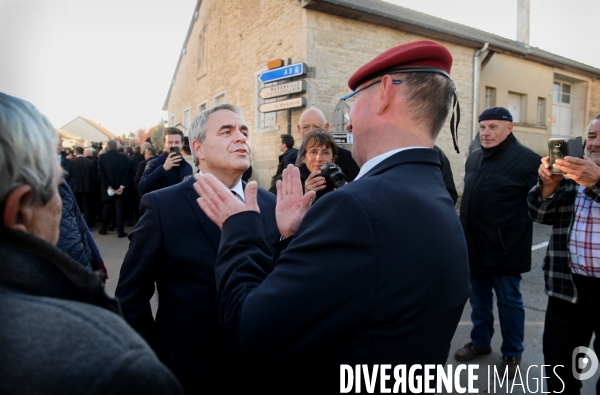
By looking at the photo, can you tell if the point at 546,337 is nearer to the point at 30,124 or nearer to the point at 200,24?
the point at 30,124

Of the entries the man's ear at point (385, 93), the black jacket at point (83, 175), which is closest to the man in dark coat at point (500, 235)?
the man's ear at point (385, 93)

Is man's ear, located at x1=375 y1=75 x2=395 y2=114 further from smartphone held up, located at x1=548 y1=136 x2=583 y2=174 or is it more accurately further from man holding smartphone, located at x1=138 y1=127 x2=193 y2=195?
man holding smartphone, located at x1=138 y1=127 x2=193 y2=195

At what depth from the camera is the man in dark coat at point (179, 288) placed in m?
1.82

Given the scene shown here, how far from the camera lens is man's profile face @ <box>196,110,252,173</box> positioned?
86.6 inches

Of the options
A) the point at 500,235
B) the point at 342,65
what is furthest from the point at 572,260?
the point at 342,65

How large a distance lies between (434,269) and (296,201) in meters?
0.79

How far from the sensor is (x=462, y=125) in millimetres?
13367

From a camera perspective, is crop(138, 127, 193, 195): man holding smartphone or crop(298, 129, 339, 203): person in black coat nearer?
crop(298, 129, 339, 203): person in black coat

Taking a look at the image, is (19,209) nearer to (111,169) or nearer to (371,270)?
(371,270)

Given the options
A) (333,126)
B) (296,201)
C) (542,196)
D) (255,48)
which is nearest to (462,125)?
(333,126)

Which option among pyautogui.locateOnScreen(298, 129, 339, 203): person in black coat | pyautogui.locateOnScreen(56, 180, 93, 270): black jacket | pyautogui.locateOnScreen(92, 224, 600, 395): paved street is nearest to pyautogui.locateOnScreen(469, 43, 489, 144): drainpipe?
pyautogui.locateOnScreen(92, 224, 600, 395): paved street

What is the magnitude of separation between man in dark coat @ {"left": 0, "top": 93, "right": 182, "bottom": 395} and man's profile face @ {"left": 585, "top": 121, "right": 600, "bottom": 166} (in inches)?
120

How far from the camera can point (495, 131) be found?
12.1 ft

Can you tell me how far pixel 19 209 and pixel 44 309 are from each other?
0.81ft
